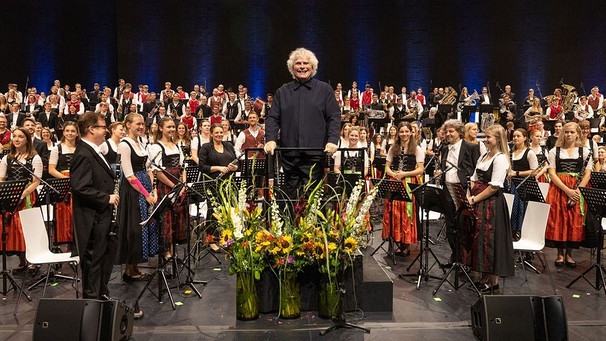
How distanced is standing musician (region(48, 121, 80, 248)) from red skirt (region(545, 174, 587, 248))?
17.9 ft

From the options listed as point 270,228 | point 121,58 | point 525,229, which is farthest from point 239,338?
point 121,58

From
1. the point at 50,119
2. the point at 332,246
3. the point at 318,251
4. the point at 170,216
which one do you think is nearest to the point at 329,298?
the point at 318,251

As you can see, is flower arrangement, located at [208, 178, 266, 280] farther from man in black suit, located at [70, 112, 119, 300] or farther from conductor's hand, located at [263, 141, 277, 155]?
man in black suit, located at [70, 112, 119, 300]

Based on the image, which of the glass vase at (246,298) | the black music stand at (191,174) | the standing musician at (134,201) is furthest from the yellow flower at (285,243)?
the black music stand at (191,174)

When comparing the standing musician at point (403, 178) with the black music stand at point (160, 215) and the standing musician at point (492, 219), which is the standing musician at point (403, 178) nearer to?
the standing musician at point (492, 219)

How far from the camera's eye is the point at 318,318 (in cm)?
442

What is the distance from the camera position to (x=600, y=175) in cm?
620

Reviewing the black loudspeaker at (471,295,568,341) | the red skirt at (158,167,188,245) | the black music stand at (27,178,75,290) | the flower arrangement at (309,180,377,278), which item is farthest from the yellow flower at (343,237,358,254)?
the black music stand at (27,178,75,290)

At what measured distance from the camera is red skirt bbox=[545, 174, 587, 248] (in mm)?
6434

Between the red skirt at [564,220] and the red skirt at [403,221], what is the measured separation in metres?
1.53

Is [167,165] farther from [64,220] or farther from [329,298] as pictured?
[329,298]

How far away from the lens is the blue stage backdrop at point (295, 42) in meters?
18.9

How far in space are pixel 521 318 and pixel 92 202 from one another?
10.4 feet

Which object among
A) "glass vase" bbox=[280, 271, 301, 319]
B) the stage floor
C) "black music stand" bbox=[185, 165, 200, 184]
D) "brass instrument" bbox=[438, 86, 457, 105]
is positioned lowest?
the stage floor
